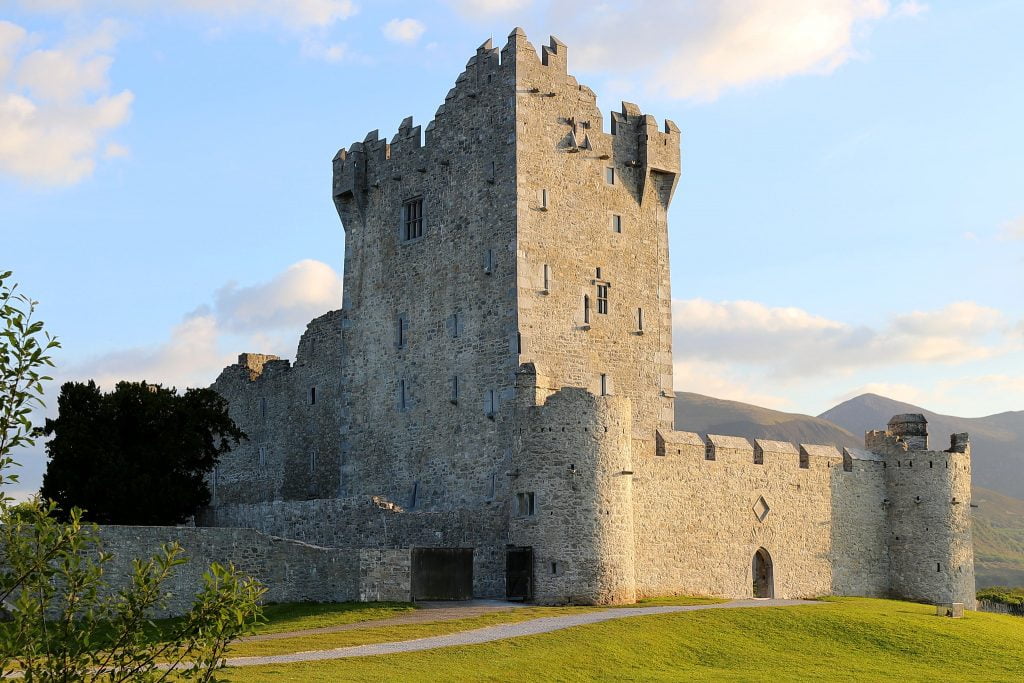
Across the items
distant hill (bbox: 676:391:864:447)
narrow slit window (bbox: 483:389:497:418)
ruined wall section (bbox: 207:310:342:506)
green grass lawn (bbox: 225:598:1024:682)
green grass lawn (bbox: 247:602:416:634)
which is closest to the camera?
green grass lawn (bbox: 225:598:1024:682)

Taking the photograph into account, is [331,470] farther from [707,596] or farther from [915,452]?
A: [915,452]

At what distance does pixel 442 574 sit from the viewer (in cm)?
3123

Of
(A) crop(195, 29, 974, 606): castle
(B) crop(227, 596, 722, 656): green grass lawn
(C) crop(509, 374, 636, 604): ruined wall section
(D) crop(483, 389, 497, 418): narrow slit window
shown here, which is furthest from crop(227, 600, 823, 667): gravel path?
(D) crop(483, 389, 497, 418): narrow slit window

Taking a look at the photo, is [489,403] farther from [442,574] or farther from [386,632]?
[386,632]

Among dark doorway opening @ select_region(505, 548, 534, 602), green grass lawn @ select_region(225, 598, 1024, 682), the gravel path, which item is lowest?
green grass lawn @ select_region(225, 598, 1024, 682)

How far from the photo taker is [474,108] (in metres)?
38.3

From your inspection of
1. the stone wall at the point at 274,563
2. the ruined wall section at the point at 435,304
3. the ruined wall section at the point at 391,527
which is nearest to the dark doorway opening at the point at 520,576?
the ruined wall section at the point at 391,527

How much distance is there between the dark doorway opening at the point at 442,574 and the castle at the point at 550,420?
0.05 metres

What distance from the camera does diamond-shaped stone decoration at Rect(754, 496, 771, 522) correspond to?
1457 inches

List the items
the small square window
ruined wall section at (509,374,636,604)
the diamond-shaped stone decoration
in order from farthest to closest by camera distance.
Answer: the diamond-shaped stone decoration < the small square window < ruined wall section at (509,374,636,604)

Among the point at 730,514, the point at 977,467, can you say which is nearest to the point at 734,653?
the point at 730,514

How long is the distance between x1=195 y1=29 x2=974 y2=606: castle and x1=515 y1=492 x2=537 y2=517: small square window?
76mm

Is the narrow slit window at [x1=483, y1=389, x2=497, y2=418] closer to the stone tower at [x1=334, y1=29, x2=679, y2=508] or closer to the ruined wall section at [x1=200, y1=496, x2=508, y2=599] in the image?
the stone tower at [x1=334, y1=29, x2=679, y2=508]

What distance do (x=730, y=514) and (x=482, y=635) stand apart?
12.3 meters
